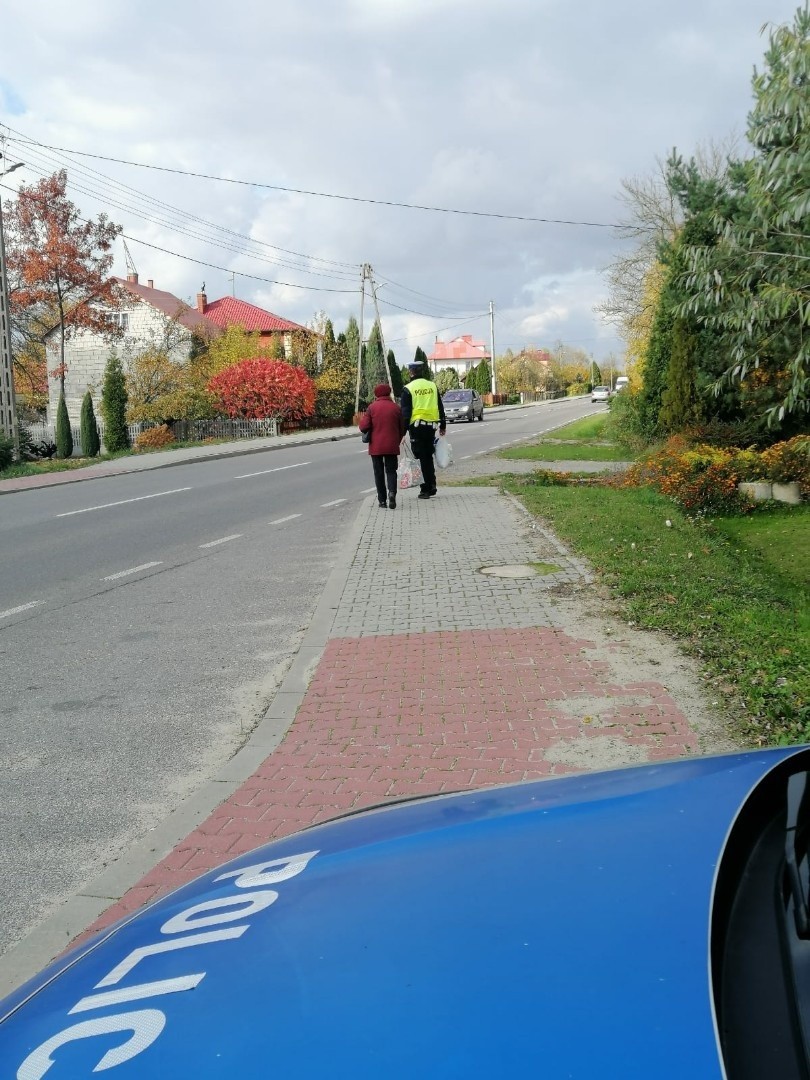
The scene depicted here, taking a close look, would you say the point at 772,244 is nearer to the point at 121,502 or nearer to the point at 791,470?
the point at 791,470

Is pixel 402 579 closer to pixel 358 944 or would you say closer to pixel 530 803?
pixel 530 803

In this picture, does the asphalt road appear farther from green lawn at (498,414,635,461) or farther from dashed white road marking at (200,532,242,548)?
green lawn at (498,414,635,461)

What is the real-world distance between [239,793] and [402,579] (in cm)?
474

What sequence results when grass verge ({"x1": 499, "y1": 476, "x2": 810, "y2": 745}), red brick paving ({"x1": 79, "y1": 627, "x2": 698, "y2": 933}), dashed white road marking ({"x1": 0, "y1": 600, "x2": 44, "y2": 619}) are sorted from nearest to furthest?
red brick paving ({"x1": 79, "y1": 627, "x2": 698, "y2": 933}) → grass verge ({"x1": 499, "y1": 476, "x2": 810, "y2": 745}) → dashed white road marking ({"x1": 0, "y1": 600, "x2": 44, "y2": 619})

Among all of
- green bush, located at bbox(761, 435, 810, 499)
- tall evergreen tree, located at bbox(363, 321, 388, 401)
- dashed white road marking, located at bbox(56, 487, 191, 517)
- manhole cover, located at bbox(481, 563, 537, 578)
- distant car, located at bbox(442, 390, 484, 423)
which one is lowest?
manhole cover, located at bbox(481, 563, 537, 578)

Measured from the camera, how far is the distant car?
50.2 m

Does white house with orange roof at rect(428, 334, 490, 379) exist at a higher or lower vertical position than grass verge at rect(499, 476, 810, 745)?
higher

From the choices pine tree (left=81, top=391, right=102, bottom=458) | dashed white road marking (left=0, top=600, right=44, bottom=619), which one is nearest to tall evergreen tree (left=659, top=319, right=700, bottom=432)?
dashed white road marking (left=0, top=600, right=44, bottom=619)

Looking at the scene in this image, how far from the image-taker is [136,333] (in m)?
57.4

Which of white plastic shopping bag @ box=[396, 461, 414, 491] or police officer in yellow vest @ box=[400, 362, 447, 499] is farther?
white plastic shopping bag @ box=[396, 461, 414, 491]

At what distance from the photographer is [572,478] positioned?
56.1ft

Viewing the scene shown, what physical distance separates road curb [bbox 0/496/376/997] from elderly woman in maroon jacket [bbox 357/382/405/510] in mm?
7384

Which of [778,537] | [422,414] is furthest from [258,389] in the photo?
[778,537]

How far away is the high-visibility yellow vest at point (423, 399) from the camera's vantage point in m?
14.6
